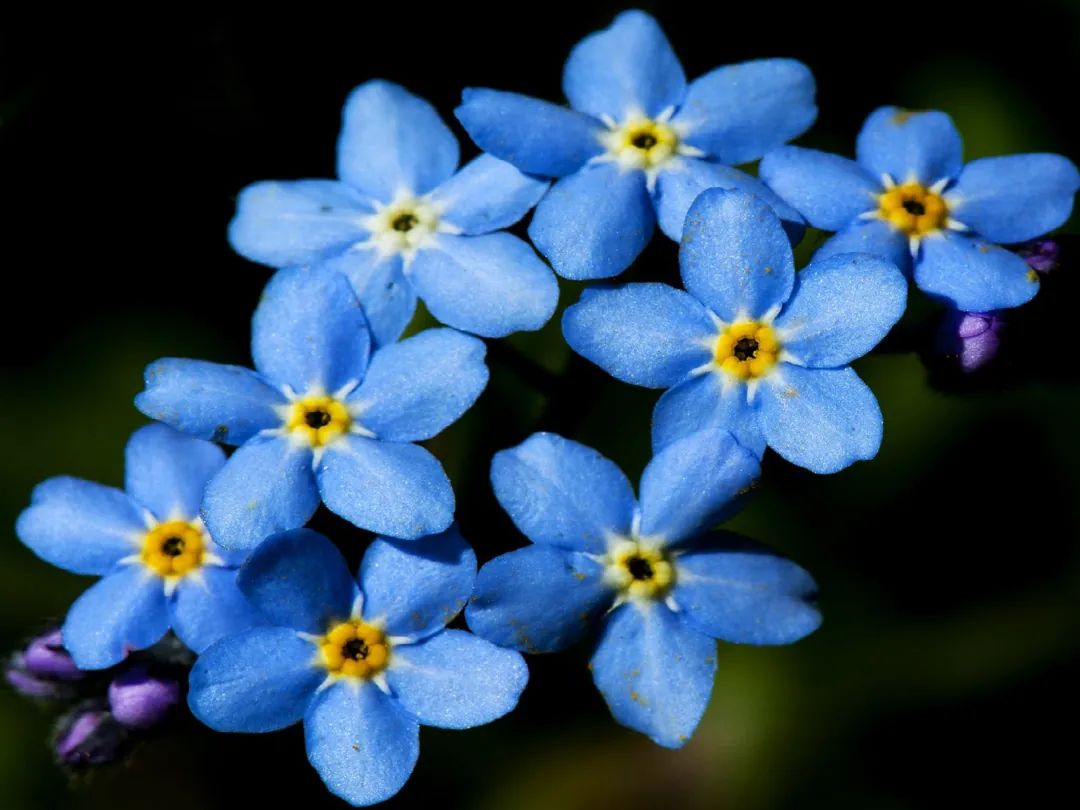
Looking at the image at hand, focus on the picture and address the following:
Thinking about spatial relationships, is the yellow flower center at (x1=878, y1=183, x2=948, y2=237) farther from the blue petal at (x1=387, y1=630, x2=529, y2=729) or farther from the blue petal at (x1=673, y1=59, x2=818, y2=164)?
the blue petal at (x1=387, y1=630, x2=529, y2=729)

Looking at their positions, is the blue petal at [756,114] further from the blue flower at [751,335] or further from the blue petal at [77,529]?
the blue petal at [77,529]

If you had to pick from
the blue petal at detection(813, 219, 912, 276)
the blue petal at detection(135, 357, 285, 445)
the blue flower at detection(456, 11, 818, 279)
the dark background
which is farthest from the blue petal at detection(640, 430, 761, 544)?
the dark background

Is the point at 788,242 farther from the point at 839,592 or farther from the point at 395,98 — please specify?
the point at 839,592

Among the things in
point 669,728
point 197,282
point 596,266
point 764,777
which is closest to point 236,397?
point 596,266

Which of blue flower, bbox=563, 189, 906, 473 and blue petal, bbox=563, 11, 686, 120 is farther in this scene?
blue petal, bbox=563, 11, 686, 120

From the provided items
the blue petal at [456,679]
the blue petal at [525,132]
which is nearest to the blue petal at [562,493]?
the blue petal at [456,679]

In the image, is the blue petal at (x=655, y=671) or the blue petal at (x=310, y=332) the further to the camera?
the blue petal at (x=310, y=332)

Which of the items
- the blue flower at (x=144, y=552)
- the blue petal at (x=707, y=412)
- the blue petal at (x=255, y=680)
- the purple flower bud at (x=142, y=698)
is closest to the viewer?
the blue petal at (x=255, y=680)
